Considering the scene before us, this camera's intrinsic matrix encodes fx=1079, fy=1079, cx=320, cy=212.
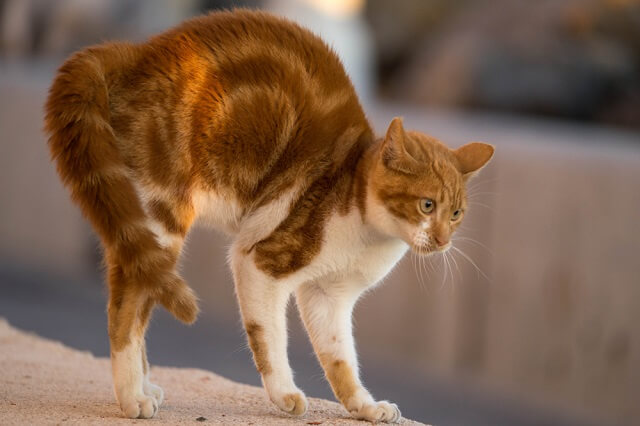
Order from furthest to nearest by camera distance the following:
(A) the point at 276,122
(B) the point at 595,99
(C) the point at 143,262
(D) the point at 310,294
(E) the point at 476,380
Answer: (B) the point at 595,99 → (E) the point at 476,380 → (D) the point at 310,294 → (A) the point at 276,122 → (C) the point at 143,262

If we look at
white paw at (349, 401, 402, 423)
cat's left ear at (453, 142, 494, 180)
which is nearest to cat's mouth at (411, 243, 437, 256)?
cat's left ear at (453, 142, 494, 180)

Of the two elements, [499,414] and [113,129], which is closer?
[113,129]

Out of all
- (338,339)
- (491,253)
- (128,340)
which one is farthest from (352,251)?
(491,253)

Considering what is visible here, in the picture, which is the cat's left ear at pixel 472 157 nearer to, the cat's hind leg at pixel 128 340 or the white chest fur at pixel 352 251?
the white chest fur at pixel 352 251

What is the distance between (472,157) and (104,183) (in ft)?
3.23

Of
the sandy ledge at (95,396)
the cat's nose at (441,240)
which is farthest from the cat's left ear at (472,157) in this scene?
the sandy ledge at (95,396)

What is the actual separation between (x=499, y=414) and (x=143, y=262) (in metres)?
3.22

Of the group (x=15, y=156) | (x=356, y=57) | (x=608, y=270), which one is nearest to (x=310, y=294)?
(x=608, y=270)

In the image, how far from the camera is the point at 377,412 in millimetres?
2834

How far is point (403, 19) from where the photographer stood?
11.0 meters

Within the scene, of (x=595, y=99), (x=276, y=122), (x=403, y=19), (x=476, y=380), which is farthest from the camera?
(x=403, y=19)

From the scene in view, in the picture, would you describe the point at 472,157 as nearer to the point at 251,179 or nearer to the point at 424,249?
the point at 424,249

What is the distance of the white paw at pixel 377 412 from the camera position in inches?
112

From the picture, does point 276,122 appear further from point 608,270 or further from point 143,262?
point 608,270
